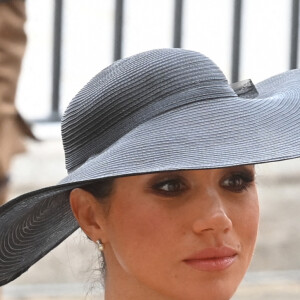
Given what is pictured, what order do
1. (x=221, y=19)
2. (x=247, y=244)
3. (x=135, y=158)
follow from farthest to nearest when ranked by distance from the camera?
(x=221, y=19), (x=247, y=244), (x=135, y=158)

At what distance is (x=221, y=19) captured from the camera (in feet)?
16.3

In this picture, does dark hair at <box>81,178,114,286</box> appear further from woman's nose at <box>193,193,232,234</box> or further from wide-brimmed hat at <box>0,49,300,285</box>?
woman's nose at <box>193,193,232,234</box>

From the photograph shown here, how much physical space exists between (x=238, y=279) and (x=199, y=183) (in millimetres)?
205

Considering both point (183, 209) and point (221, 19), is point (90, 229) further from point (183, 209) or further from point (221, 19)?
point (221, 19)

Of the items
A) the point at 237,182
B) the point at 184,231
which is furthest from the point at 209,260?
the point at 237,182

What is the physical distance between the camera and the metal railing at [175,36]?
4.86 m

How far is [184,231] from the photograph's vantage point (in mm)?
2086

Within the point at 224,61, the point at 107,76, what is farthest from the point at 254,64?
the point at 107,76

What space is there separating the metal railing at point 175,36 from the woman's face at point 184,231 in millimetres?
2747

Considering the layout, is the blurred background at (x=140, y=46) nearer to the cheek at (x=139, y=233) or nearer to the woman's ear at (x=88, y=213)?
the woman's ear at (x=88, y=213)

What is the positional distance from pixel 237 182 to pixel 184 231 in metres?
0.17

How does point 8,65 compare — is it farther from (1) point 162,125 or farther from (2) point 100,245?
(1) point 162,125

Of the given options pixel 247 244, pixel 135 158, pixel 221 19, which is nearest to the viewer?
pixel 135 158

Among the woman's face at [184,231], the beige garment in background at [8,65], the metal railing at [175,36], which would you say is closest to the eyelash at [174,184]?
the woman's face at [184,231]
